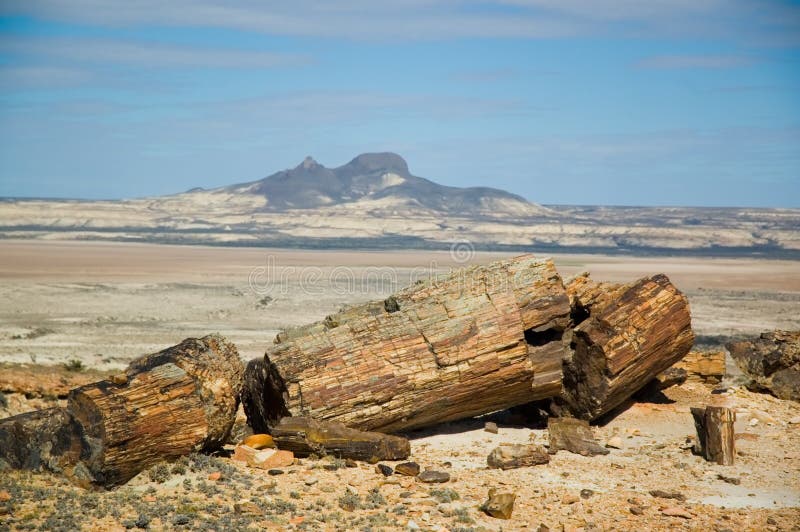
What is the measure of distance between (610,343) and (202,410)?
6129mm

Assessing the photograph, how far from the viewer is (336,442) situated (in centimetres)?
1193

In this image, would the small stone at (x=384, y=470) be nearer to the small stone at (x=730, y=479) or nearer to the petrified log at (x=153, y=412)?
the petrified log at (x=153, y=412)

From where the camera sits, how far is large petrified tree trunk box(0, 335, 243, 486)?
35.4 feet

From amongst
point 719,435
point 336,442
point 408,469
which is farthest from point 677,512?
point 336,442

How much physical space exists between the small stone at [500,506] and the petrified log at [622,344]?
13.2ft

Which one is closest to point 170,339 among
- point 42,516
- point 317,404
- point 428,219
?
point 317,404

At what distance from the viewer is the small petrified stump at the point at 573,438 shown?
12711 mm

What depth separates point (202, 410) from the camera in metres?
11.4

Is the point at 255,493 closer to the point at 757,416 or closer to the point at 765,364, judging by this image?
the point at 757,416

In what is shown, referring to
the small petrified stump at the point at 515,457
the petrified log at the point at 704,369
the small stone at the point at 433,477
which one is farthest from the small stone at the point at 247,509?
the petrified log at the point at 704,369

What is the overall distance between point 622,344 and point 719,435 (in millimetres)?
2191

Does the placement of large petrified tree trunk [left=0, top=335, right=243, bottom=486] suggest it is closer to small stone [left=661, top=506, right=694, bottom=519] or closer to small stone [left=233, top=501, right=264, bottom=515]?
small stone [left=233, top=501, right=264, bottom=515]

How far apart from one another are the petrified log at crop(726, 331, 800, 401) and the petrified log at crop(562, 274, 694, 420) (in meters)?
2.88

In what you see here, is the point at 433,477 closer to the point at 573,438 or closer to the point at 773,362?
the point at 573,438
